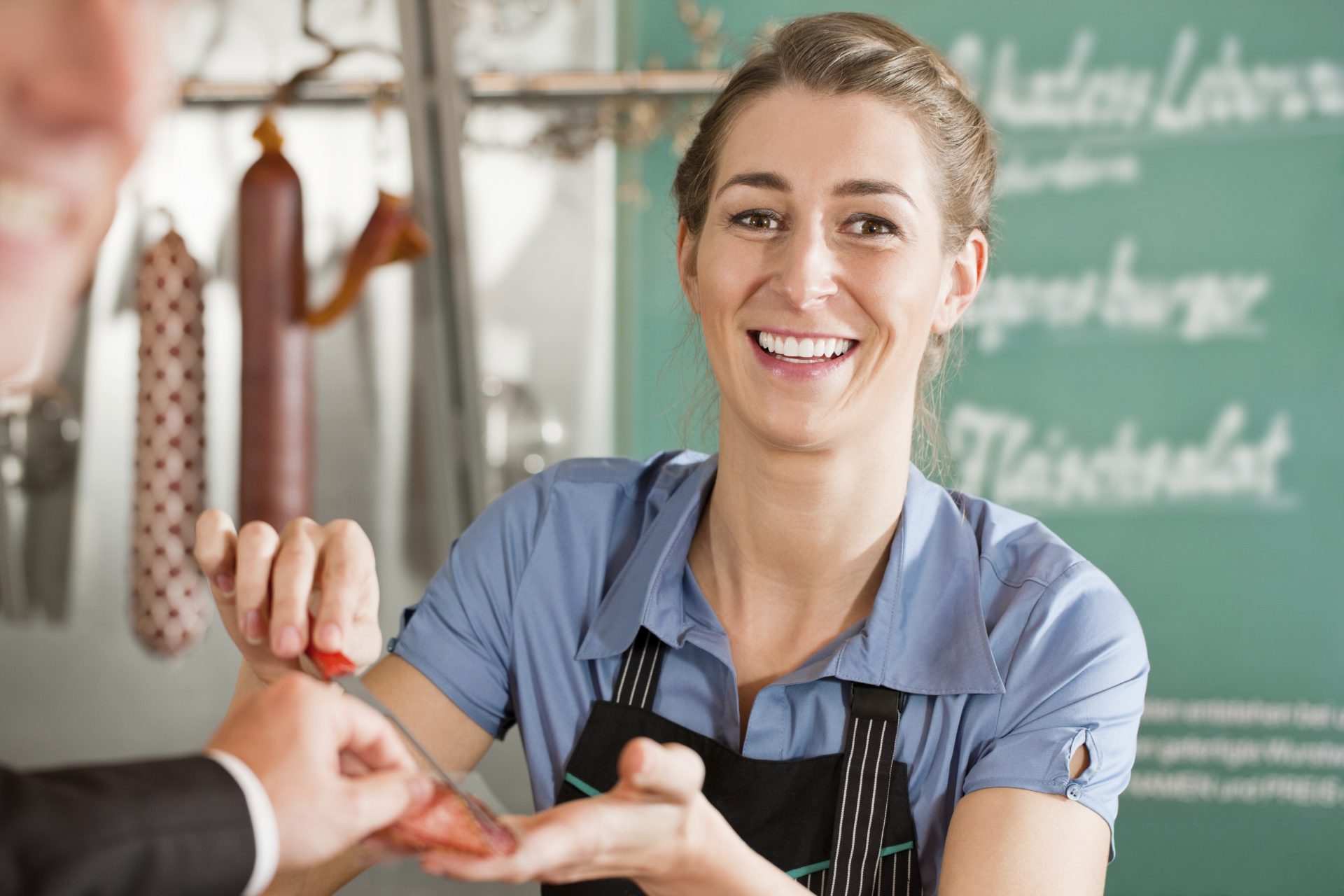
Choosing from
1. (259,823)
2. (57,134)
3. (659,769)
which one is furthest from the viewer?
(659,769)

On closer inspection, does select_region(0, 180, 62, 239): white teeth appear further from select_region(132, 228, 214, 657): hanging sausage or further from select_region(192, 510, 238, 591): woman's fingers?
select_region(132, 228, 214, 657): hanging sausage

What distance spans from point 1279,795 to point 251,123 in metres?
2.16

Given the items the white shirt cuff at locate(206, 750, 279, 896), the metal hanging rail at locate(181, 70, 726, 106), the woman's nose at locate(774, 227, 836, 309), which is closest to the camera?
the white shirt cuff at locate(206, 750, 279, 896)

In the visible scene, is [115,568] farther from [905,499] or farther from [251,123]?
[905,499]

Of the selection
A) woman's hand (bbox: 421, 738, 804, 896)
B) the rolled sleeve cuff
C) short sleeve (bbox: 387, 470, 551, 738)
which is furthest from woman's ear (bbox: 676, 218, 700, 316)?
woman's hand (bbox: 421, 738, 804, 896)

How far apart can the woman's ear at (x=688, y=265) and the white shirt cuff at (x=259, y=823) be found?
81 cm

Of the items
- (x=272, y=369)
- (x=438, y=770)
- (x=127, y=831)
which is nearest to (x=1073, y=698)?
(x=438, y=770)

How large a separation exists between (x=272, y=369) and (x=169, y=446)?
21 cm

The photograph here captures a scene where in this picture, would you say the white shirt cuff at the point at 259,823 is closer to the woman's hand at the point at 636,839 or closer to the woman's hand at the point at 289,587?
the woman's hand at the point at 636,839

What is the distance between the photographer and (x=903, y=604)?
108cm

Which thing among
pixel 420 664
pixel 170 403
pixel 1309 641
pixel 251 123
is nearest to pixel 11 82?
pixel 420 664

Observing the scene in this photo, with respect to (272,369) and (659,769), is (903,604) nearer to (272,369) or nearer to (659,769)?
(659,769)

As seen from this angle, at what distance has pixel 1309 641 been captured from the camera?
2062mm

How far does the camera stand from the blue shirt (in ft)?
3.22
